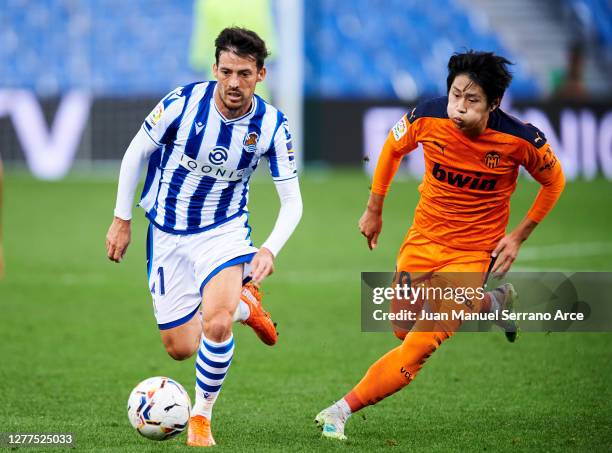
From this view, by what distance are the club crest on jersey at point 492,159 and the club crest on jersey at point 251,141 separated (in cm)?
114

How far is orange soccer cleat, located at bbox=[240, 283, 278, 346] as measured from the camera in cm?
587

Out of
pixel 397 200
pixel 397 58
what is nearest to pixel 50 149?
pixel 397 200

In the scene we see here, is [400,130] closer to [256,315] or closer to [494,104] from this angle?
[494,104]

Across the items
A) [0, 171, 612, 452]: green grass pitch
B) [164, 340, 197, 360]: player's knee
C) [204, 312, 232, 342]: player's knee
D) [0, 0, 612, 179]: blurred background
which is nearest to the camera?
[204, 312, 232, 342]: player's knee

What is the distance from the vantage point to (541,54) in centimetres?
2548

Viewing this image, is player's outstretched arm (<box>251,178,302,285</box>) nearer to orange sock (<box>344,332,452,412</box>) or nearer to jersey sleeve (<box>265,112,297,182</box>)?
jersey sleeve (<box>265,112,297,182</box>)

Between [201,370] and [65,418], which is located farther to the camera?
[65,418]

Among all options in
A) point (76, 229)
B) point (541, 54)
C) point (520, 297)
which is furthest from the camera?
point (541, 54)

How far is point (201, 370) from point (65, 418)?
0.89 meters

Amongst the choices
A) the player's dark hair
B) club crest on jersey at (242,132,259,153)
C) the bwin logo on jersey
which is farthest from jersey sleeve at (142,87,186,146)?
the player's dark hair

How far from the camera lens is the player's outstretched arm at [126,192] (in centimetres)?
522

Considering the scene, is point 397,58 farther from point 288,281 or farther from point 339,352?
point 339,352

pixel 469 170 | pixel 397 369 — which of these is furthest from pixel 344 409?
pixel 469 170

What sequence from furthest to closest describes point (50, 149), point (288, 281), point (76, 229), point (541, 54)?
1. point (541, 54)
2. point (50, 149)
3. point (76, 229)
4. point (288, 281)
